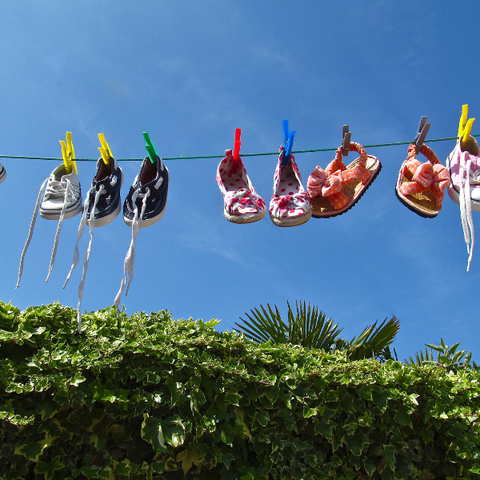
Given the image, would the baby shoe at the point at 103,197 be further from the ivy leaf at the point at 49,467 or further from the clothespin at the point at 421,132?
the clothespin at the point at 421,132

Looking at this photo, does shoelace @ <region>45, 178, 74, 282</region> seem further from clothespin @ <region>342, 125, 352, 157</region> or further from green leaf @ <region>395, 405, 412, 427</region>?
green leaf @ <region>395, 405, 412, 427</region>

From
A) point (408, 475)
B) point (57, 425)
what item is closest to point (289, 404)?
point (408, 475)

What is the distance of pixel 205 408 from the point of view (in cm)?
211

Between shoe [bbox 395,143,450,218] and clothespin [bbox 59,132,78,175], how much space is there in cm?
216

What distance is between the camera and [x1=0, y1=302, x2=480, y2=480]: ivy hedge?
1.96 metres

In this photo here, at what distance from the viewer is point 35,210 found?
2.44 metres

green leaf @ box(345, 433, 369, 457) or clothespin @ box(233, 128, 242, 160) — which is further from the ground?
clothespin @ box(233, 128, 242, 160)

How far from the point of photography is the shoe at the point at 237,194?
2516 mm

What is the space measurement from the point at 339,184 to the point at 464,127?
0.87 metres

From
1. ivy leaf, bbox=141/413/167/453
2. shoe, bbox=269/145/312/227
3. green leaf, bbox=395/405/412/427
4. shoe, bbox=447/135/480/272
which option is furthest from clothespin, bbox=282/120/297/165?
ivy leaf, bbox=141/413/167/453

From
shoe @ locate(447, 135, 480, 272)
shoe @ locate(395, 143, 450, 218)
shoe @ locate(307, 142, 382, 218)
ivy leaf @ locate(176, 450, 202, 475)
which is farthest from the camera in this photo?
shoe @ locate(307, 142, 382, 218)

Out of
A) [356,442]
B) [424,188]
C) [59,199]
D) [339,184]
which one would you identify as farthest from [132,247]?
[424,188]

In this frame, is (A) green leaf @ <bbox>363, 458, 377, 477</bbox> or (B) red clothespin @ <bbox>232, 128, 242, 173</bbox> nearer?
(A) green leaf @ <bbox>363, 458, 377, 477</bbox>

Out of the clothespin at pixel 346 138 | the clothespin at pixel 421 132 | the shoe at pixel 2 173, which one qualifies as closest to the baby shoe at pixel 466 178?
the clothespin at pixel 421 132
